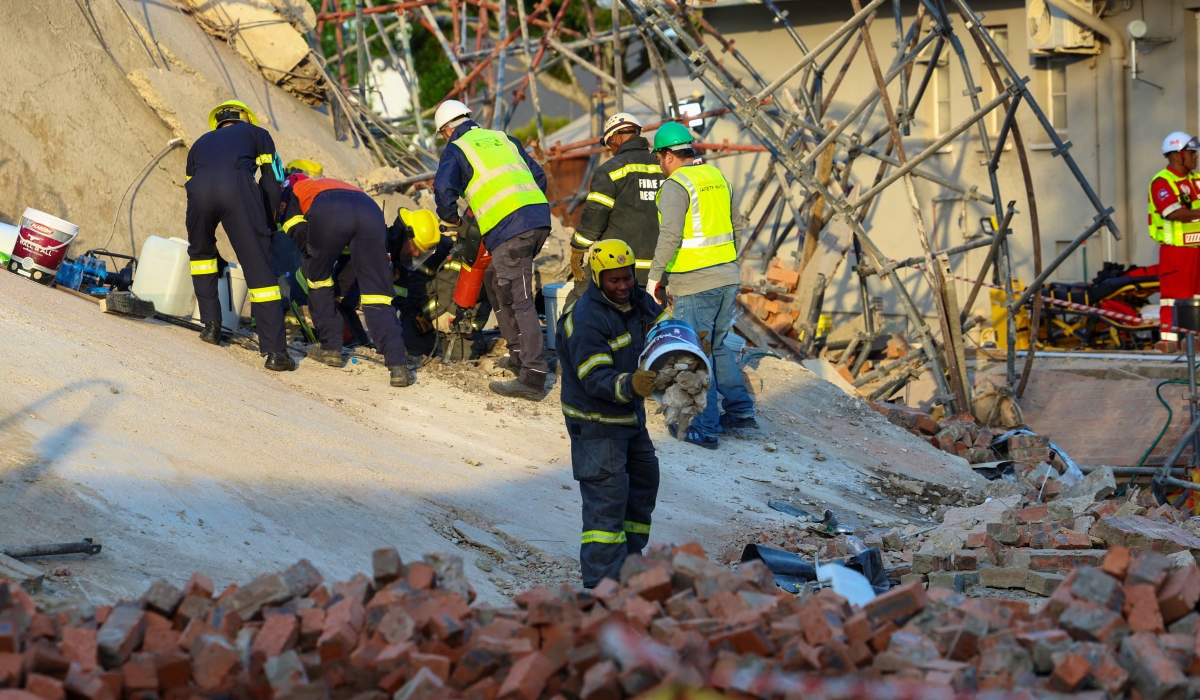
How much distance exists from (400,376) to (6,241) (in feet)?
9.46

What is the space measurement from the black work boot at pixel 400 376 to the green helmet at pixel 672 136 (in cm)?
214

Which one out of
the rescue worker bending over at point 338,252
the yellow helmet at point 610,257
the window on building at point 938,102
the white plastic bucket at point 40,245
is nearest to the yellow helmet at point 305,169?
the rescue worker bending over at point 338,252

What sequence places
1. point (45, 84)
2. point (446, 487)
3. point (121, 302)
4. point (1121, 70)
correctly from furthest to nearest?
1. point (1121, 70)
2. point (45, 84)
3. point (121, 302)
4. point (446, 487)

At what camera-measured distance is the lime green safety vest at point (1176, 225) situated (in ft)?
34.7

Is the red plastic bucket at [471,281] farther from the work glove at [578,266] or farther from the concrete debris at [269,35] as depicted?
the concrete debris at [269,35]

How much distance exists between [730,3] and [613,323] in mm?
12540

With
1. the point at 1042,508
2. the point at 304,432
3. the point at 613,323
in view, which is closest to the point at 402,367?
the point at 304,432

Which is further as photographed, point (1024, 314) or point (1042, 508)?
point (1024, 314)

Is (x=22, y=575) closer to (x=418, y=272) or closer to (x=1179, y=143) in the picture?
(x=418, y=272)

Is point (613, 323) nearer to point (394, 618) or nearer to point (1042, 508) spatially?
point (394, 618)

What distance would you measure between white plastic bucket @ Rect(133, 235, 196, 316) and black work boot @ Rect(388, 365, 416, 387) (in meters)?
1.61

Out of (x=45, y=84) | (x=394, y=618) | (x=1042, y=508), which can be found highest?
(x=45, y=84)

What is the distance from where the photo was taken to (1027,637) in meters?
3.71

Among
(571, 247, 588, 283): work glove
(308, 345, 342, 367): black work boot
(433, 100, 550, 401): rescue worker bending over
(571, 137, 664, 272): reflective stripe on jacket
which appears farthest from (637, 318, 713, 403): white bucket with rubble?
(308, 345, 342, 367): black work boot
